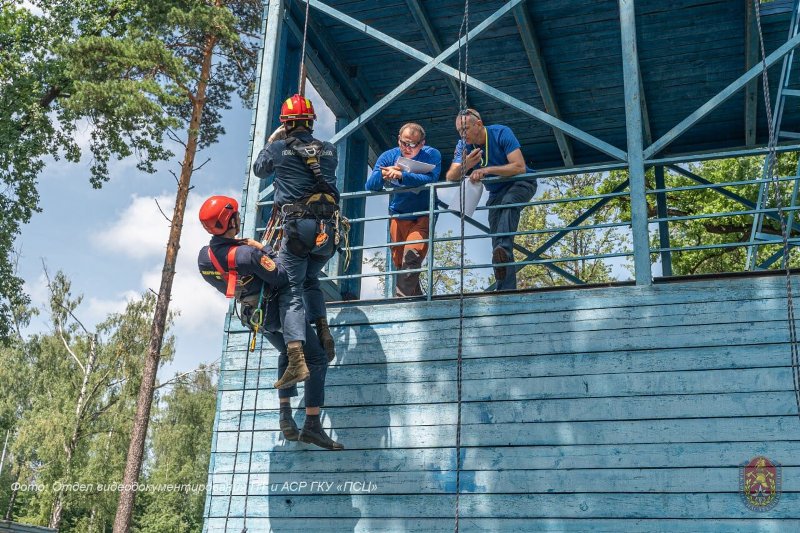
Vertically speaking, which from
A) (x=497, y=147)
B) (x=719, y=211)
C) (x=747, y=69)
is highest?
(x=719, y=211)

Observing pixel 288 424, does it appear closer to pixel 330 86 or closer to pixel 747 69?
pixel 330 86

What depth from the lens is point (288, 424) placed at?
6.24m

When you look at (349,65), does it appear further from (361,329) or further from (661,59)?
(361,329)

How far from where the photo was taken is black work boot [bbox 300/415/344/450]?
614 centimetres

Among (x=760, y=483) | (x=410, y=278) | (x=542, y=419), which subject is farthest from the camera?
(x=410, y=278)

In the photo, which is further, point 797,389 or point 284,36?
point 284,36

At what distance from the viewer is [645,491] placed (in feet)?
18.2

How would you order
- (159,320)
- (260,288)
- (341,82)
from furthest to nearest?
(159,320), (341,82), (260,288)

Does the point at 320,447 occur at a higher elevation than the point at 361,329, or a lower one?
lower

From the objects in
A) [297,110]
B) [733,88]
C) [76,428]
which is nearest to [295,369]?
[297,110]

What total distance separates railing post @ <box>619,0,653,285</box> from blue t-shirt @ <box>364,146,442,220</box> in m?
1.75

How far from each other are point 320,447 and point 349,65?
5350mm

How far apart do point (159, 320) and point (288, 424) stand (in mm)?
16525

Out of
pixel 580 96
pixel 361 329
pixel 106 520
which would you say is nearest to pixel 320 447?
pixel 361 329
